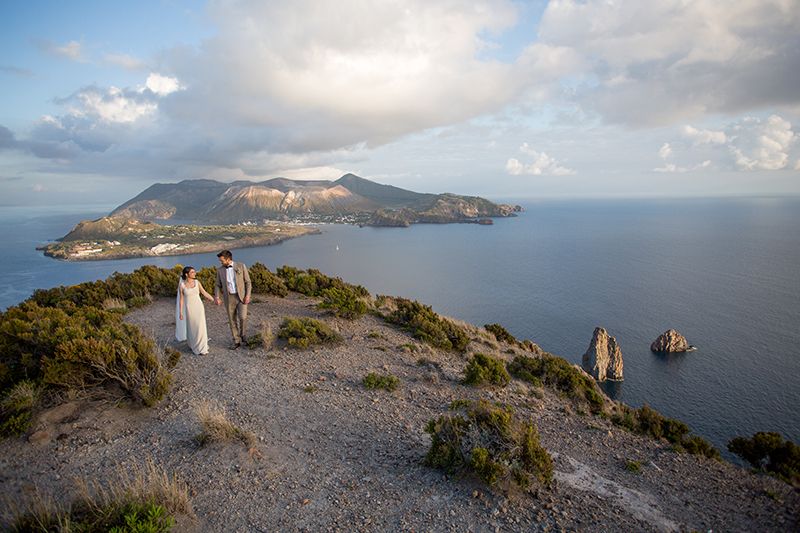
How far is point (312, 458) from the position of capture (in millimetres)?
5812

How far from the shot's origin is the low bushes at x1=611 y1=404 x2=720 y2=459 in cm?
877

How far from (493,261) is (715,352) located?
52618 millimetres

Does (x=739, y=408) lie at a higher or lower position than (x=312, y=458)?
lower

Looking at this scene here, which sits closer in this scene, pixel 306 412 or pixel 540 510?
pixel 540 510

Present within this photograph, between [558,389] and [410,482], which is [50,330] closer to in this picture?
[410,482]

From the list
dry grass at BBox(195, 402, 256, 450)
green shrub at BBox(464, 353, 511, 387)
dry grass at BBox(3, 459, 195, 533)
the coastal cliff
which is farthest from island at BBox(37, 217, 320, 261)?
dry grass at BBox(3, 459, 195, 533)

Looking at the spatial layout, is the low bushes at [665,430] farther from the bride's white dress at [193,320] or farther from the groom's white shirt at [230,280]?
the bride's white dress at [193,320]

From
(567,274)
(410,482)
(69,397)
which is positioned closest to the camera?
(410,482)

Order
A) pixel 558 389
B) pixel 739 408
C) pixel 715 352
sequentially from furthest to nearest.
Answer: pixel 715 352 < pixel 739 408 < pixel 558 389

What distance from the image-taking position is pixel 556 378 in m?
12.2

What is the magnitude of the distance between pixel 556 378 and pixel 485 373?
3.35 metres

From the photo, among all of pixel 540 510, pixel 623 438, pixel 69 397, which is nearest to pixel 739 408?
pixel 623 438

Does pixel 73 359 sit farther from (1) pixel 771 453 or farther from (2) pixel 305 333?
(1) pixel 771 453

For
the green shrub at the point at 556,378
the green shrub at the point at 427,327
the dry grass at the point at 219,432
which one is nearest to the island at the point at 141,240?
the green shrub at the point at 427,327
